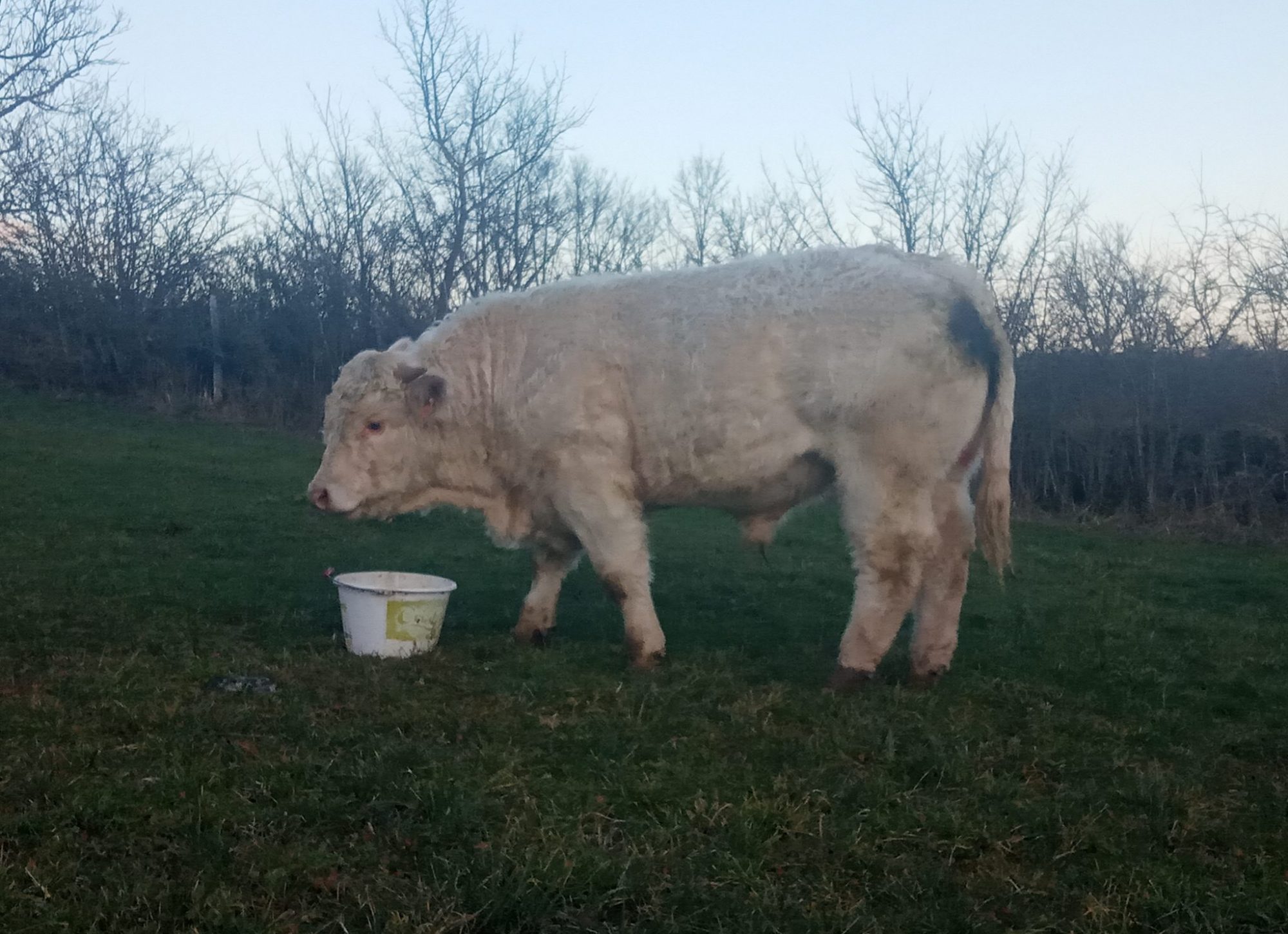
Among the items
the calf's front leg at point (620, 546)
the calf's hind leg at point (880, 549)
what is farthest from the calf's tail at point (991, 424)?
the calf's front leg at point (620, 546)

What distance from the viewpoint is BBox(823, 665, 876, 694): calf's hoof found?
523cm

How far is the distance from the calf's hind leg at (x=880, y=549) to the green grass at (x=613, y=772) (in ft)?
0.89

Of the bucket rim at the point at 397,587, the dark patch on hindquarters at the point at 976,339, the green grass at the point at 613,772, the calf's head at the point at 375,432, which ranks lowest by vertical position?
the green grass at the point at 613,772

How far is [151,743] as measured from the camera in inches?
152

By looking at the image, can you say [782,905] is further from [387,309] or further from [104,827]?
[387,309]

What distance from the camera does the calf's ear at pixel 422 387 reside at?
6105mm

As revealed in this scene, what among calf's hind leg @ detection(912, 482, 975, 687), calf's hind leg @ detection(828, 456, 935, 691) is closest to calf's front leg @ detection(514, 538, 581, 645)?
calf's hind leg @ detection(828, 456, 935, 691)

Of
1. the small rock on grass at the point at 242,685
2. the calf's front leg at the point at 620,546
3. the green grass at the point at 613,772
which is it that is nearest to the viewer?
the green grass at the point at 613,772

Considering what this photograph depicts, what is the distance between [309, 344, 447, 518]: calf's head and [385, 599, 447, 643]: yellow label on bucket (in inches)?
38.5

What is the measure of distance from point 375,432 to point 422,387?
1.39 ft

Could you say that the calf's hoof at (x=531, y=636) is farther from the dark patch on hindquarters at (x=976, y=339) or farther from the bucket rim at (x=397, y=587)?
the dark patch on hindquarters at (x=976, y=339)

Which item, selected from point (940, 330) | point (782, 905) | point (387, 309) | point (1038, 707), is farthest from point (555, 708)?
point (387, 309)

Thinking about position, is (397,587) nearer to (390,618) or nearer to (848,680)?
(390,618)

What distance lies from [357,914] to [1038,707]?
3.56 metres
